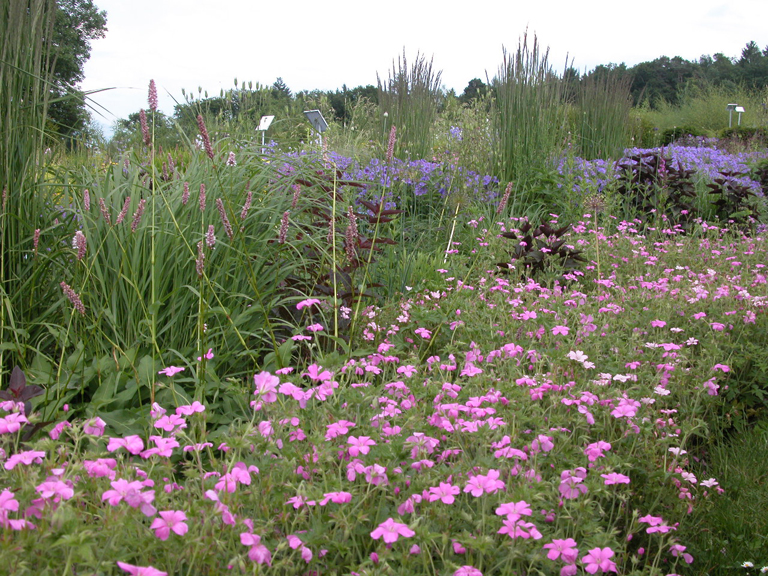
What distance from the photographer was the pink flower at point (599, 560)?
1.25 m

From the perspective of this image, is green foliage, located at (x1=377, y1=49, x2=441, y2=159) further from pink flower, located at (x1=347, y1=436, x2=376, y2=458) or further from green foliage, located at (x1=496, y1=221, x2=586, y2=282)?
pink flower, located at (x1=347, y1=436, x2=376, y2=458)

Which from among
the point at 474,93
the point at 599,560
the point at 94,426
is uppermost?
the point at 474,93

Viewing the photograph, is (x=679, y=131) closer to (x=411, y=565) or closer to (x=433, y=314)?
(x=433, y=314)

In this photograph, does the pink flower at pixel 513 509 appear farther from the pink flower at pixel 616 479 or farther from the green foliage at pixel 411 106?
the green foliage at pixel 411 106

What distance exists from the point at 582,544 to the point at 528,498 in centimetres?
27

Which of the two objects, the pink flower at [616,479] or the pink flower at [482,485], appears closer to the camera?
the pink flower at [482,485]

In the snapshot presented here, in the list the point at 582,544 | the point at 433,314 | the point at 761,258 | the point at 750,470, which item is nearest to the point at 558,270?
the point at 433,314

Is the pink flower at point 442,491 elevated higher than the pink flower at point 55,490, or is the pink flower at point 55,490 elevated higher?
the pink flower at point 55,490

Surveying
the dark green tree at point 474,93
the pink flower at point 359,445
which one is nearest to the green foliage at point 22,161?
the pink flower at point 359,445

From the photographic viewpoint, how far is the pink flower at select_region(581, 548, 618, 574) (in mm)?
1248

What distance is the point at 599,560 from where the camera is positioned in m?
1.26

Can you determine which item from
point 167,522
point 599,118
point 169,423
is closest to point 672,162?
point 599,118

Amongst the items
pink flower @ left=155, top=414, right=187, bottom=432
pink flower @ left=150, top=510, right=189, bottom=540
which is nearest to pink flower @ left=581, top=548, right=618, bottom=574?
pink flower @ left=150, top=510, right=189, bottom=540

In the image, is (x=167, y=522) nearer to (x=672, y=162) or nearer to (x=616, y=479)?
A: (x=616, y=479)
